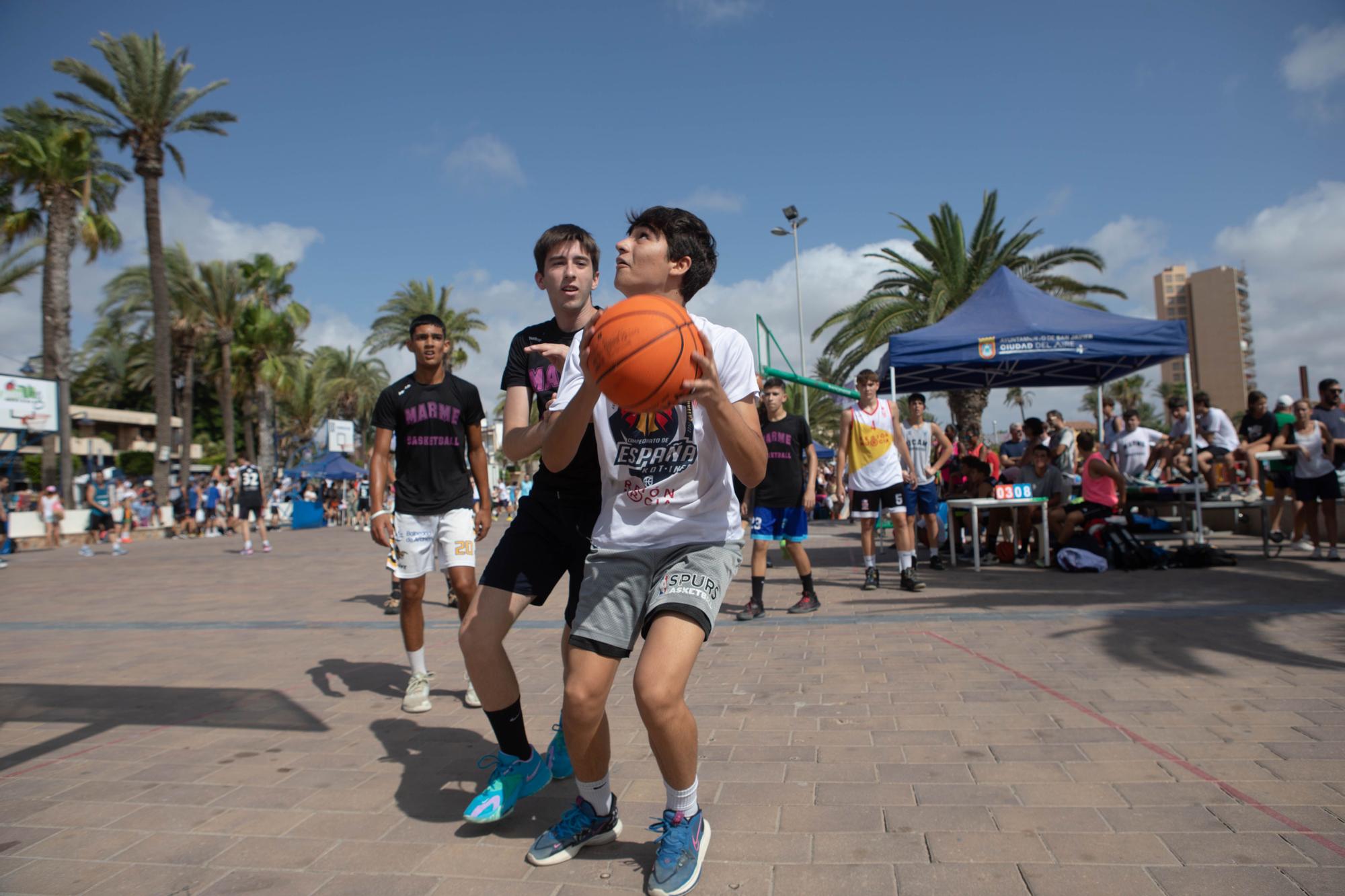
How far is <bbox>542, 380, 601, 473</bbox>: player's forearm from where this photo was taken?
236 cm

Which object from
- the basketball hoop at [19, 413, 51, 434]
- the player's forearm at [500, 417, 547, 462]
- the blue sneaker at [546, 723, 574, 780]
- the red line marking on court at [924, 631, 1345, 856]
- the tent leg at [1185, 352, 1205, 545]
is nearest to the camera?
the red line marking on court at [924, 631, 1345, 856]

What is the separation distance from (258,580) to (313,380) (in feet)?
147

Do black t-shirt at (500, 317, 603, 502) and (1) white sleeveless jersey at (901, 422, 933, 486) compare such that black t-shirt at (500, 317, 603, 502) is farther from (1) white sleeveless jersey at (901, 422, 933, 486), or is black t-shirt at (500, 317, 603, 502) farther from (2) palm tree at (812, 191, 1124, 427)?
(2) palm tree at (812, 191, 1124, 427)

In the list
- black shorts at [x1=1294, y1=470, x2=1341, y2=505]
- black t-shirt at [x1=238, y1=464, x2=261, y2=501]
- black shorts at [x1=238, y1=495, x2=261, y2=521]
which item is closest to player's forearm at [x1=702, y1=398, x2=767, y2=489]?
black shorts at [x1=1294, y1=470, x2=1341, y2=505]

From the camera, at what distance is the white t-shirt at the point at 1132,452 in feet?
40.7

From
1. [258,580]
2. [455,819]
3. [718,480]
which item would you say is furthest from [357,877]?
[258,580]

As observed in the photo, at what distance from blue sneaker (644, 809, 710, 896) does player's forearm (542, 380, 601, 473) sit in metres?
1.13

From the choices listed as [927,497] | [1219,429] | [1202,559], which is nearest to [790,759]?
[927,497]

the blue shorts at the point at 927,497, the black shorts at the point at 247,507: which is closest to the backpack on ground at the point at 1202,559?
the blue shorts at the point at 927,497

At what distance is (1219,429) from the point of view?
12.4 m

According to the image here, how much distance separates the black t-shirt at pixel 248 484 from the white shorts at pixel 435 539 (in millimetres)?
15006

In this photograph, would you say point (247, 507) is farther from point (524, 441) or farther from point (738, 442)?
point (738, 442)

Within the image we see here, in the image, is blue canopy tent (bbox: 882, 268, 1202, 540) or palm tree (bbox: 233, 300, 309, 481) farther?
palm tree (bbox: 233, 300, 309, 481)

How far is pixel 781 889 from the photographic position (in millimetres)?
2391
